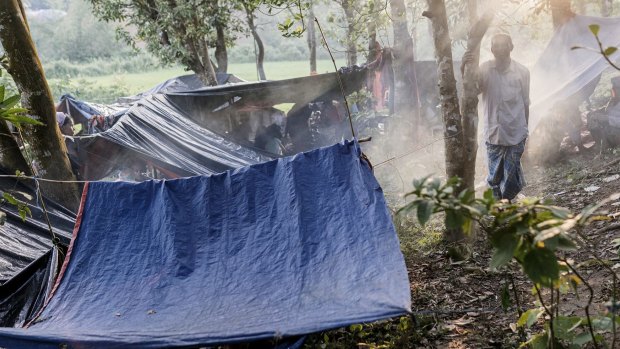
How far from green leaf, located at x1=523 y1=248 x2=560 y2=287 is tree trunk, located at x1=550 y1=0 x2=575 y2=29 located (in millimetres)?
5445

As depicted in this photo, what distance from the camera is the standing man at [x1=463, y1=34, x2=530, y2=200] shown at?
158 inches

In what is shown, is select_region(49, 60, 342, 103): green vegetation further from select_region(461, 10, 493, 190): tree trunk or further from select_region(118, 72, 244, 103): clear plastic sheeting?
select_region(461, 10, 493, 190): tree trunk

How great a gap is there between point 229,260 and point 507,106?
2424mm

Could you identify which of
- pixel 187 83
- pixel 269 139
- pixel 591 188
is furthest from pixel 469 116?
pixel 187 83

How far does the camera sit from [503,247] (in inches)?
62.6

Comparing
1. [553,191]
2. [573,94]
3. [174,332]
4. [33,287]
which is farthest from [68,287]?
[573,94]

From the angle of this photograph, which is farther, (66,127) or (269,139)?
(269,139)

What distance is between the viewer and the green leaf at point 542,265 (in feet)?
5.04

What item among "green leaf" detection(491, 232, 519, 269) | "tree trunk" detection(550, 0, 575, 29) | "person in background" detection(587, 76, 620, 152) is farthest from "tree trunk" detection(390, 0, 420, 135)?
"green leaf" detection(491, 232, 519, 269)

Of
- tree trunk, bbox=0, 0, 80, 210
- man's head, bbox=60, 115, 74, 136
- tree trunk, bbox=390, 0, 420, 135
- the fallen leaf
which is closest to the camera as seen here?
tree trunk, bbox=0, 0, 80, 210

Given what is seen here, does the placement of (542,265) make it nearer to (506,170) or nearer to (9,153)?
(506,170)

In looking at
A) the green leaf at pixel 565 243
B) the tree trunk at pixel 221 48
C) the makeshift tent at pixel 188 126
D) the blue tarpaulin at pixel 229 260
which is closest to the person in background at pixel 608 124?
the makeshift tent at pixel 188 126

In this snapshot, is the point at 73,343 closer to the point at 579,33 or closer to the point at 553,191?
the point at 553,191

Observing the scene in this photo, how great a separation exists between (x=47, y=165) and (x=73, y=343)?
2.59 metres
